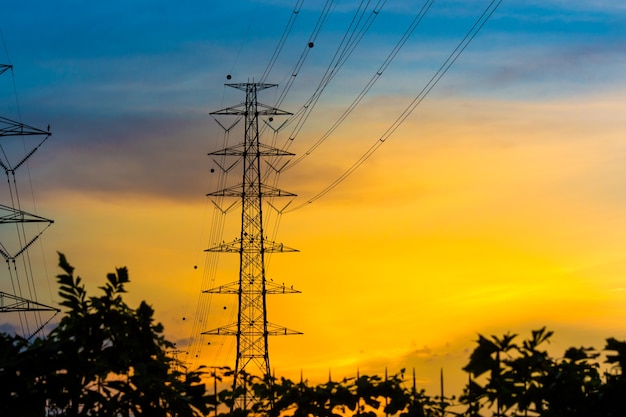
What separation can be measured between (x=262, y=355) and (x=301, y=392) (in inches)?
2041

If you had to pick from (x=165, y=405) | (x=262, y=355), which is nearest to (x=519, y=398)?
(x=165, y=405)

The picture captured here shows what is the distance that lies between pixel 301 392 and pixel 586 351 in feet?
15.1

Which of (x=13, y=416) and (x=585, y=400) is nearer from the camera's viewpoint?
(x=585, y=400)

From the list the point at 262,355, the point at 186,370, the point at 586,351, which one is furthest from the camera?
the point at 262,355

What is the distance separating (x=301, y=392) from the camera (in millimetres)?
12250

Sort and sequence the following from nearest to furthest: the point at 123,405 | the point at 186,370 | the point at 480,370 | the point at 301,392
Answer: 1. the point at 480,370
2. the point at 123,405
3. the point at 186,370
4. the point at 301,392

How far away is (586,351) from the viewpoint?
8531 mm

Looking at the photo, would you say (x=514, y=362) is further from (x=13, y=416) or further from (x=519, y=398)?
(x=13, y=416)

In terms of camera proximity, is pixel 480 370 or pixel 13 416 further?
pixel 13 416

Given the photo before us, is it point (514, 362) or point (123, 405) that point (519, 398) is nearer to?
point (514, 362)

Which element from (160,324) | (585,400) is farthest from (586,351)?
(160,324)

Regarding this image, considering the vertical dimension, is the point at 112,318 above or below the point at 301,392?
above

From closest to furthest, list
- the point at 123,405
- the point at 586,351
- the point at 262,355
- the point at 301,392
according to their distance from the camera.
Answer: the point at 586,351 < the point at 123,405 < the point at 301,392 < the point at 262,355

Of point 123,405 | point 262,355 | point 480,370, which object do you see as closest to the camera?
point 480,370
